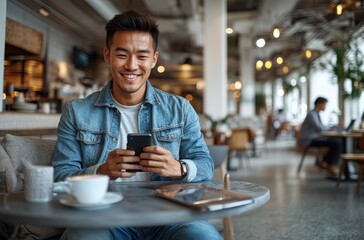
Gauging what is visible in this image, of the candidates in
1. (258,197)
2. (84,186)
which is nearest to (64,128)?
(84,186)

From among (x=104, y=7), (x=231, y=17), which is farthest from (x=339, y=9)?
(x=231, y=17)

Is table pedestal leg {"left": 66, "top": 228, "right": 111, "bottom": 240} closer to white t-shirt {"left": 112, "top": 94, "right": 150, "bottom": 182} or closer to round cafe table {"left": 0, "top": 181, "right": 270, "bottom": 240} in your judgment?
round cafe table {"left": 0, "top": 181, "right": 270, "bottom": 240}

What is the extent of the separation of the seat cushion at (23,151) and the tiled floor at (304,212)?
1754mm

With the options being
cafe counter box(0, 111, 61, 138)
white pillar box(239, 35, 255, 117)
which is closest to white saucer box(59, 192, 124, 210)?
cafe counter box(0, 111, 61, 138)

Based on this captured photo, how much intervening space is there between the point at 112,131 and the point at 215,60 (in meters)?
6.72

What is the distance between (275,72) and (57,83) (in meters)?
13.6

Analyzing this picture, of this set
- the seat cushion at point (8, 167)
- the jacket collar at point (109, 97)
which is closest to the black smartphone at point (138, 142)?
the jacket collar at point (109, 97)

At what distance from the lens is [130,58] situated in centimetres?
152

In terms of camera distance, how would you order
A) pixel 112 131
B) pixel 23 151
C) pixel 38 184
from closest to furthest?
1. pixel 38 184
2. pixel 112 131
3. pixel 23 151

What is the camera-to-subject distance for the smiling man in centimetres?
133

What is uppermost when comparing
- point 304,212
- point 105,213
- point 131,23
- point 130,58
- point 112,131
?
point 131,23

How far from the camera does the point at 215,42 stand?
320 inches

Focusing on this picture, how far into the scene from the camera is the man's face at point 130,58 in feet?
4.94

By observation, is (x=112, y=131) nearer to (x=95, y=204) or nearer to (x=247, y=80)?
(x=95, y=204)
